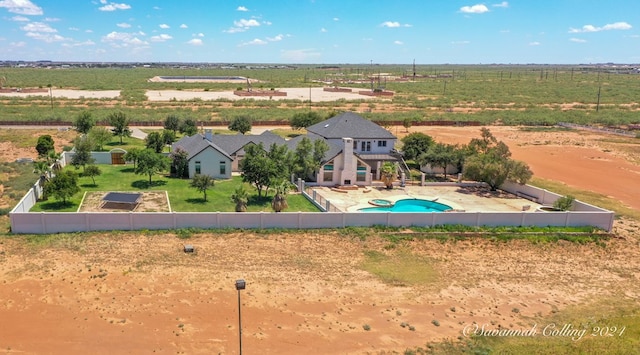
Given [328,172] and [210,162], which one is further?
[210,162]

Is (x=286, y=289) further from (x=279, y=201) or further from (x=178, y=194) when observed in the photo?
(x=178, y=194)

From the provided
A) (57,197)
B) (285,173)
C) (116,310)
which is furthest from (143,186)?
(116,310)

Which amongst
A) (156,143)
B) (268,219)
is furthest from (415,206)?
(156,143)

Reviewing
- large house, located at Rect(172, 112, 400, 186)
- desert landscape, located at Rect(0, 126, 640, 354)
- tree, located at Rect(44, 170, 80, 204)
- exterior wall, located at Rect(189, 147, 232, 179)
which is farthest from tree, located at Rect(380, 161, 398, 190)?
tree, located at Rect(44, 170, 80, 204)

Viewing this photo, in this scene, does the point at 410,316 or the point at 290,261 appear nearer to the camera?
the point at 410,316

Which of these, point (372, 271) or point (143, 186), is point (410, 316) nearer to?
point (372, 271)

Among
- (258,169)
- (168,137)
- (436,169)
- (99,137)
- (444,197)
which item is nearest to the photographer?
(258,169)

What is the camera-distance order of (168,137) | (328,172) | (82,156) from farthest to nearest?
(168,137)
(328,172)
(82,156)

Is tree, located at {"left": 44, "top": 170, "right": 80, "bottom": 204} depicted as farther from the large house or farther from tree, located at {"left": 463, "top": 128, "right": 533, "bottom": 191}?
tree, located at {"left": 463, "top": 128, "right": 533, "bottom": 191}
